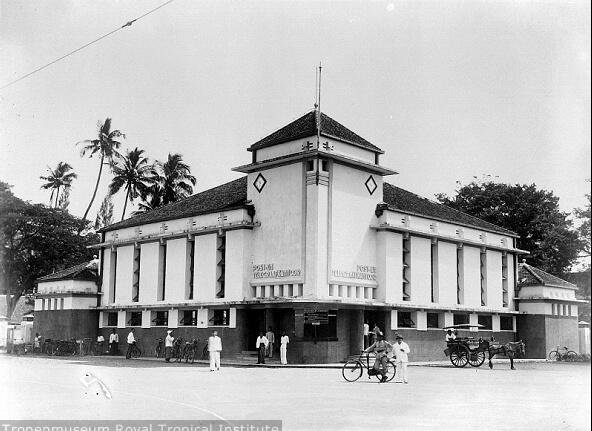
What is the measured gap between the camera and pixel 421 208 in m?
38.5

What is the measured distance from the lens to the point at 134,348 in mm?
36844

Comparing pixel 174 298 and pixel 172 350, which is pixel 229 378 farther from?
pixel 174 298

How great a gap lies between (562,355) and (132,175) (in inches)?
1303

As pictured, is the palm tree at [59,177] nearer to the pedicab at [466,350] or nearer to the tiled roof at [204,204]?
the tiled roof at [204,204]

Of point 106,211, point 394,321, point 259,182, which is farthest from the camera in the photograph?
point 106,211

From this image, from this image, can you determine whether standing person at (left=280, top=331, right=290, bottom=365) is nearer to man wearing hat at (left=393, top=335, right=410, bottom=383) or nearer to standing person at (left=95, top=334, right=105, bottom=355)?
man wearing hat at (left=393, top=335, right=410, bottom=383)

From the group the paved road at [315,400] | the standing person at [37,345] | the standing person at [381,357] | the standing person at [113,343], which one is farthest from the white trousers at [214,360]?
the standing person at [37,345]

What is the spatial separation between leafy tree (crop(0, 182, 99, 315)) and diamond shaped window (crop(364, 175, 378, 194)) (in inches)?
1102

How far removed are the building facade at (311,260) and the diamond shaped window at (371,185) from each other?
10cm

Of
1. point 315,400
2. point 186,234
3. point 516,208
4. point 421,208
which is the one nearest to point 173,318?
point 186,234

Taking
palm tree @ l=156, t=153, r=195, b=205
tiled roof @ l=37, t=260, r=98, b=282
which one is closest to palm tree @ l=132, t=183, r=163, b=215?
palm tree @ l=156, t=153, r=195, b=205

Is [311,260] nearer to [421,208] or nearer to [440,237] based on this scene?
[440,237]

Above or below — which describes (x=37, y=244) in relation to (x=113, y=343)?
above

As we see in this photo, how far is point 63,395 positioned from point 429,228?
2479 cm
